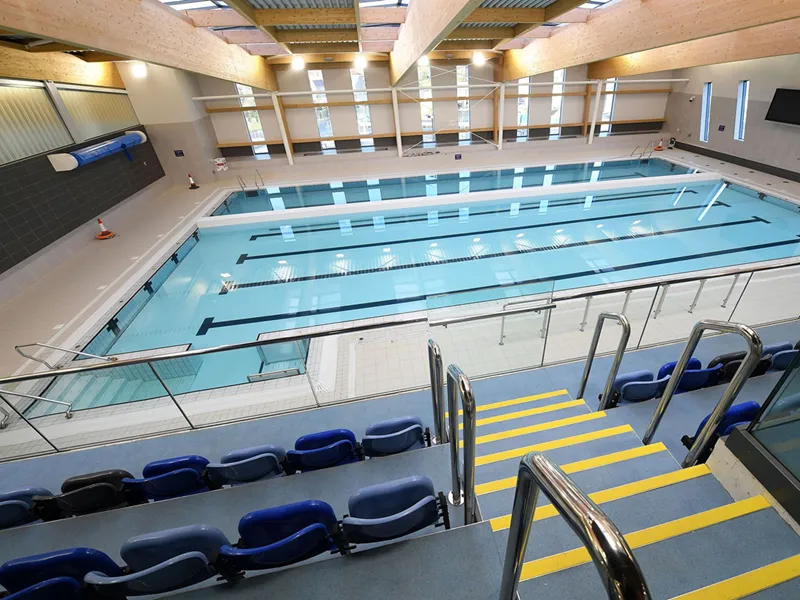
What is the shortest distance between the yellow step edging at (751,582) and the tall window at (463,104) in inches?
549

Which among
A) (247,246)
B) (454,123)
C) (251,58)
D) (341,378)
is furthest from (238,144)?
(341,378)

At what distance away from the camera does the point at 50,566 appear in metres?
1.28

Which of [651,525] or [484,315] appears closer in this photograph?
[651,525]

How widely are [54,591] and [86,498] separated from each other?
91 centimetres

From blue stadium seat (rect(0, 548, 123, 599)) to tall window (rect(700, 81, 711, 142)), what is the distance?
16912mm

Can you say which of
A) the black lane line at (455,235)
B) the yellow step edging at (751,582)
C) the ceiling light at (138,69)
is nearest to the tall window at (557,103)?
the black lane line at (455,235)

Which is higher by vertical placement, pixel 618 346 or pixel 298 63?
pixel 298 63

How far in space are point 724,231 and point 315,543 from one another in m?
9.63

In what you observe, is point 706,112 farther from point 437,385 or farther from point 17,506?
point 17,506

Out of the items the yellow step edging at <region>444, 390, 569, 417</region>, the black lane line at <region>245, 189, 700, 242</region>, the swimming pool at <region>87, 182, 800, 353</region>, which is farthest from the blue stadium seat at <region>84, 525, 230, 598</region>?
the black lane line at <region>245, 189, 700, 242</region>

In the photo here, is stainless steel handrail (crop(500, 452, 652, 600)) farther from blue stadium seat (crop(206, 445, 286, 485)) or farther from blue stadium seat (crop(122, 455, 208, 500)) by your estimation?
blue stadium seat (crop(122, 455, 208, 500))

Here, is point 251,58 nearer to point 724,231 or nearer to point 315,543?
point 315,543

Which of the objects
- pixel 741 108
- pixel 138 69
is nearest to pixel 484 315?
pixel 138 69

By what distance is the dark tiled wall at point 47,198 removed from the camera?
5.64 meters
